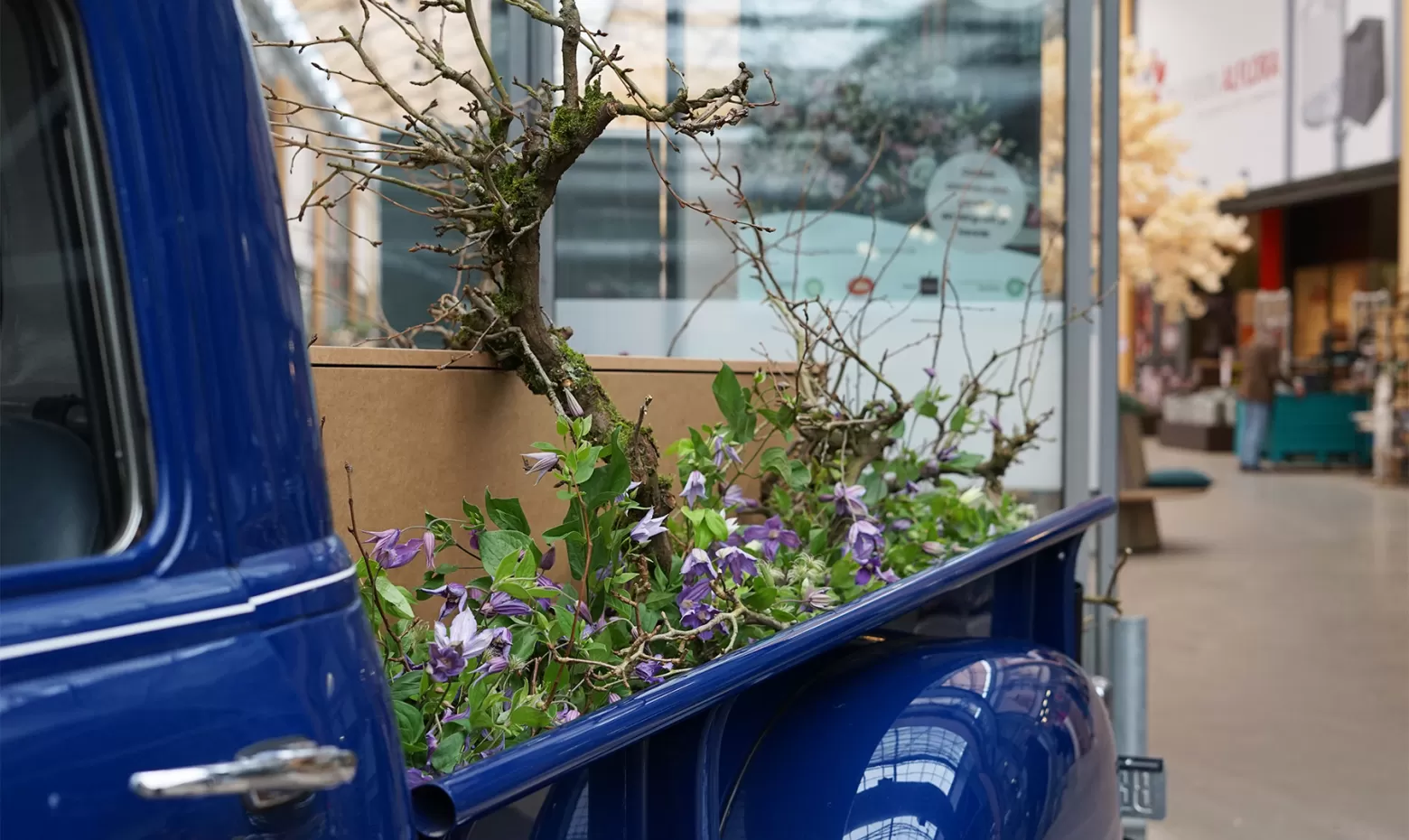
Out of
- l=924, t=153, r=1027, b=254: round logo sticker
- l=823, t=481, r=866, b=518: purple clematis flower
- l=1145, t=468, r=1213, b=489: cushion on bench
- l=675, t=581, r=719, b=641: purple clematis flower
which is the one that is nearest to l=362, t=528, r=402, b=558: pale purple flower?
l=675, t=581, r=719, b=641: purple clematis flower

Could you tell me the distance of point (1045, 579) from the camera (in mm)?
2143

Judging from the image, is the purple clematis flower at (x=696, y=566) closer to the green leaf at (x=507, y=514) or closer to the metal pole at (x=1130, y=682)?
the green leaf at (x=507, y=514)

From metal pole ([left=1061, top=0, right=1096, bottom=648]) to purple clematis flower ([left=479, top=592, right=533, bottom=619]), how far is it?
2.74 meters

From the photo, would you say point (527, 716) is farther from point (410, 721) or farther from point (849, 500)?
point (849, 500)

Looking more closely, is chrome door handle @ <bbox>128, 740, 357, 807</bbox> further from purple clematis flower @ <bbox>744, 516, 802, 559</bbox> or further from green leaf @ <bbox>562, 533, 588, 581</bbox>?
purple clematis flower @ <bbox>744, 516, 802, 559</bbox>

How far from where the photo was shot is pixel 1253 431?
16.4 metres

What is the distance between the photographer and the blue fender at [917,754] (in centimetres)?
141

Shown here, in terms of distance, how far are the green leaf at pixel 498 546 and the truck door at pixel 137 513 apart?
0.52 metres

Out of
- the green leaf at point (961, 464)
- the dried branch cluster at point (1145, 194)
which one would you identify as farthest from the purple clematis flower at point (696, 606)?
the dried branch cluster at point (1145, 194)

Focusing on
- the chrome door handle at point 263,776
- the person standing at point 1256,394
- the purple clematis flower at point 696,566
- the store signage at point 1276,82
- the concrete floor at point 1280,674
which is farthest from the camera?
the person standing at point 1256,394

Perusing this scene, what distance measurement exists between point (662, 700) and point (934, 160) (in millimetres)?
3014

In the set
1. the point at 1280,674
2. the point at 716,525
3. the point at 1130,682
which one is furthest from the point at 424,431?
the point at 1280,674

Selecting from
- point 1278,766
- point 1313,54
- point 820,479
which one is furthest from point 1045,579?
point 1313,54

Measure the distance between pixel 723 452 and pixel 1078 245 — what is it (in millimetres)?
2282
